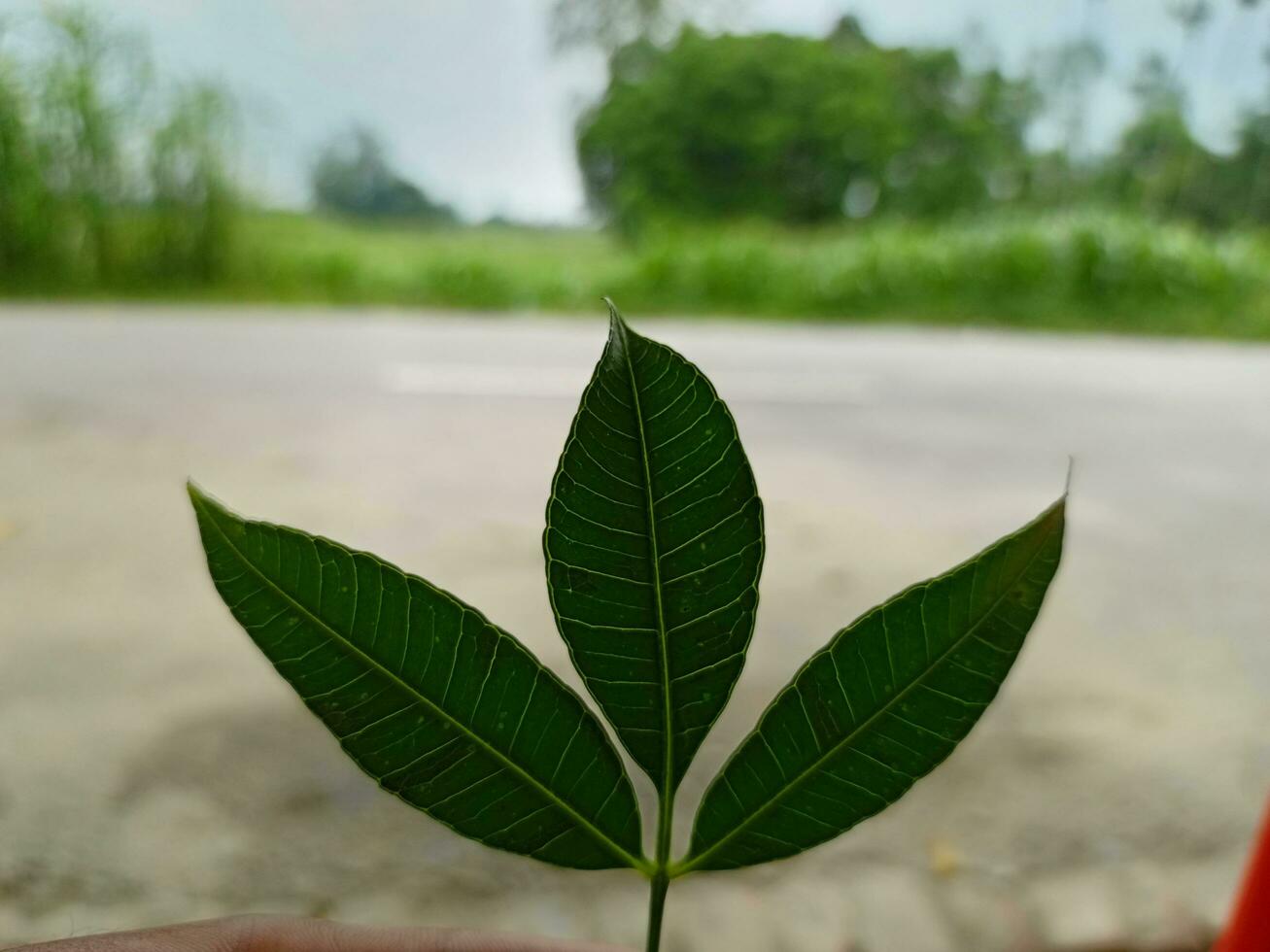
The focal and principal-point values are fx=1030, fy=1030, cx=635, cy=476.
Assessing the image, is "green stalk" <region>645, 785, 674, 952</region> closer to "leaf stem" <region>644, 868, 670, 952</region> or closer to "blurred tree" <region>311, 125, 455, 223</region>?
"leaf stem" <region>644, 868, 670, 952</region>

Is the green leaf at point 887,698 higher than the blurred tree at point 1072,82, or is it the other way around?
the blurred tree at point 1072,82

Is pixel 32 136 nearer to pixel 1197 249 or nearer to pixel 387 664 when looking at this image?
pixel 387 664

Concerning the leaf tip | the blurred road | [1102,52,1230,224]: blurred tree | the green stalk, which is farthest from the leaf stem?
[1102,52,1230,224]: blurred tree

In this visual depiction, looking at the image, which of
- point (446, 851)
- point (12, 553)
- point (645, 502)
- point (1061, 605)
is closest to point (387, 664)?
point (645, 502)

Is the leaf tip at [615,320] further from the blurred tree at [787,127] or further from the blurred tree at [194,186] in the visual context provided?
the blurred tree at [194,186]

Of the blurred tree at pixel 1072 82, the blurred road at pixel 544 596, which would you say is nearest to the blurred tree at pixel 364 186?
the blurred road at pixel 544 596

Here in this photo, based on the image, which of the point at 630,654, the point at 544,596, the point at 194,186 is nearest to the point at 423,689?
the point at 630,654
